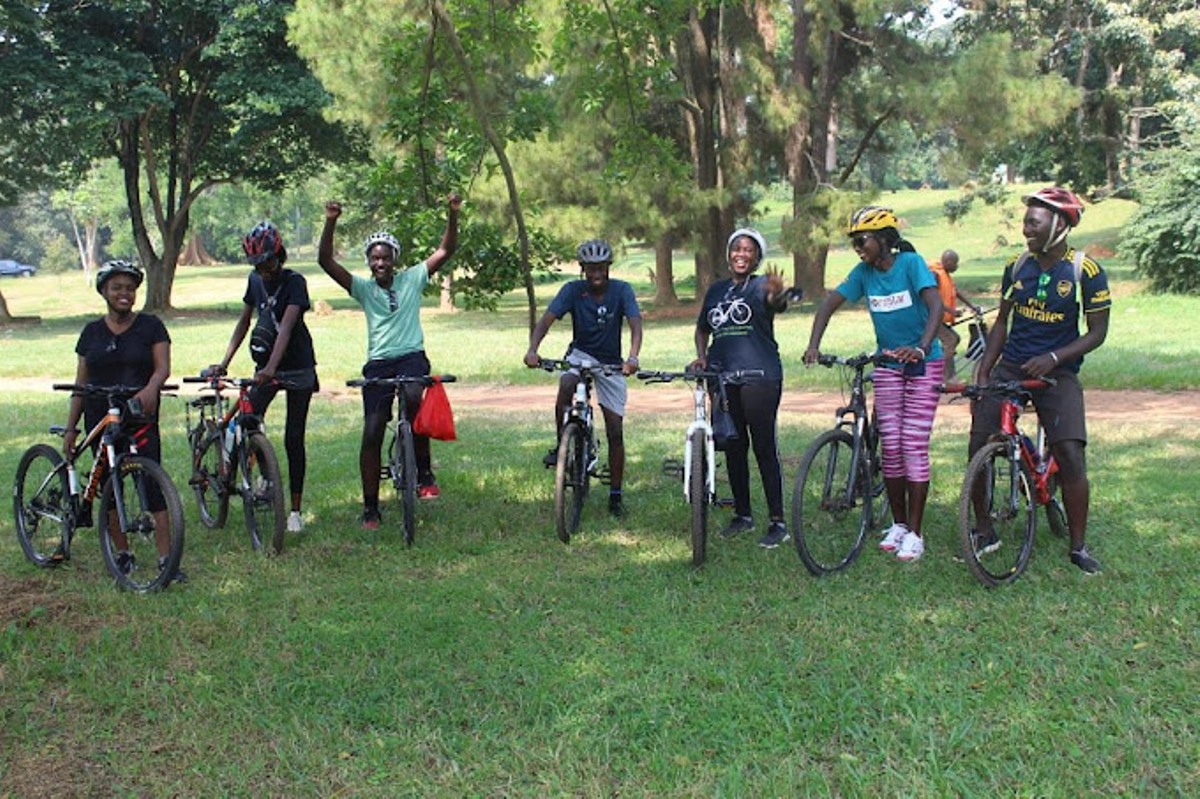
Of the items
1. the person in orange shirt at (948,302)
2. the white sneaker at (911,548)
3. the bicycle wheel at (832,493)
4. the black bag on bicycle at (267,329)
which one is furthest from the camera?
the person in orange shirt at (948,302)

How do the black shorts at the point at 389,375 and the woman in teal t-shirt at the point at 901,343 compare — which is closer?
the woman in teal t-shirt at the point at 901,343

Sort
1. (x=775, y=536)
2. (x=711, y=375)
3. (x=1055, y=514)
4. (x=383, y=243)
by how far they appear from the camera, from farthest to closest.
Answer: (x=383, y=243), (x=775, y=536), (x=1055, y=514), (x=711, y=375)

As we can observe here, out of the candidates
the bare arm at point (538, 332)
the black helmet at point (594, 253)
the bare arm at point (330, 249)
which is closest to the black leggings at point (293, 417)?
the bare arm at point (330, 249)

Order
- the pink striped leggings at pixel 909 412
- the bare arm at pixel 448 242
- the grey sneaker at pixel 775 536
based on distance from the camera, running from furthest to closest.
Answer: the bare arm at pixel 448 242, the grey sneaker at pixel 775 536, the pink striped leggings at pixel 909 412

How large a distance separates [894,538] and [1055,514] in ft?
3.18

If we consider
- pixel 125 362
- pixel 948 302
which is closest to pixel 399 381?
pixel 125 362

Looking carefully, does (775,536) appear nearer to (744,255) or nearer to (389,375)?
(744,255)

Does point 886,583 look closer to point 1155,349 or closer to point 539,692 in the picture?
point 539,692

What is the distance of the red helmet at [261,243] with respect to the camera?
687 cm

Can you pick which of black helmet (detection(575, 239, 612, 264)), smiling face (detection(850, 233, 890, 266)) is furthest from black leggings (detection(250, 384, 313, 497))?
smiling face (detection(850, 233, 890, 266))

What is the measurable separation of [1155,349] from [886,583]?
42.1 ft

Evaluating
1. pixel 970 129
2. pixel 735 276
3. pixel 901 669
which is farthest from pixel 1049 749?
pixel 970 129

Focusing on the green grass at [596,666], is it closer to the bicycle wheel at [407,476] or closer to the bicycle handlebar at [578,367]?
the bicycle wheel at [407,476]

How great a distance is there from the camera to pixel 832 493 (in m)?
6.53
